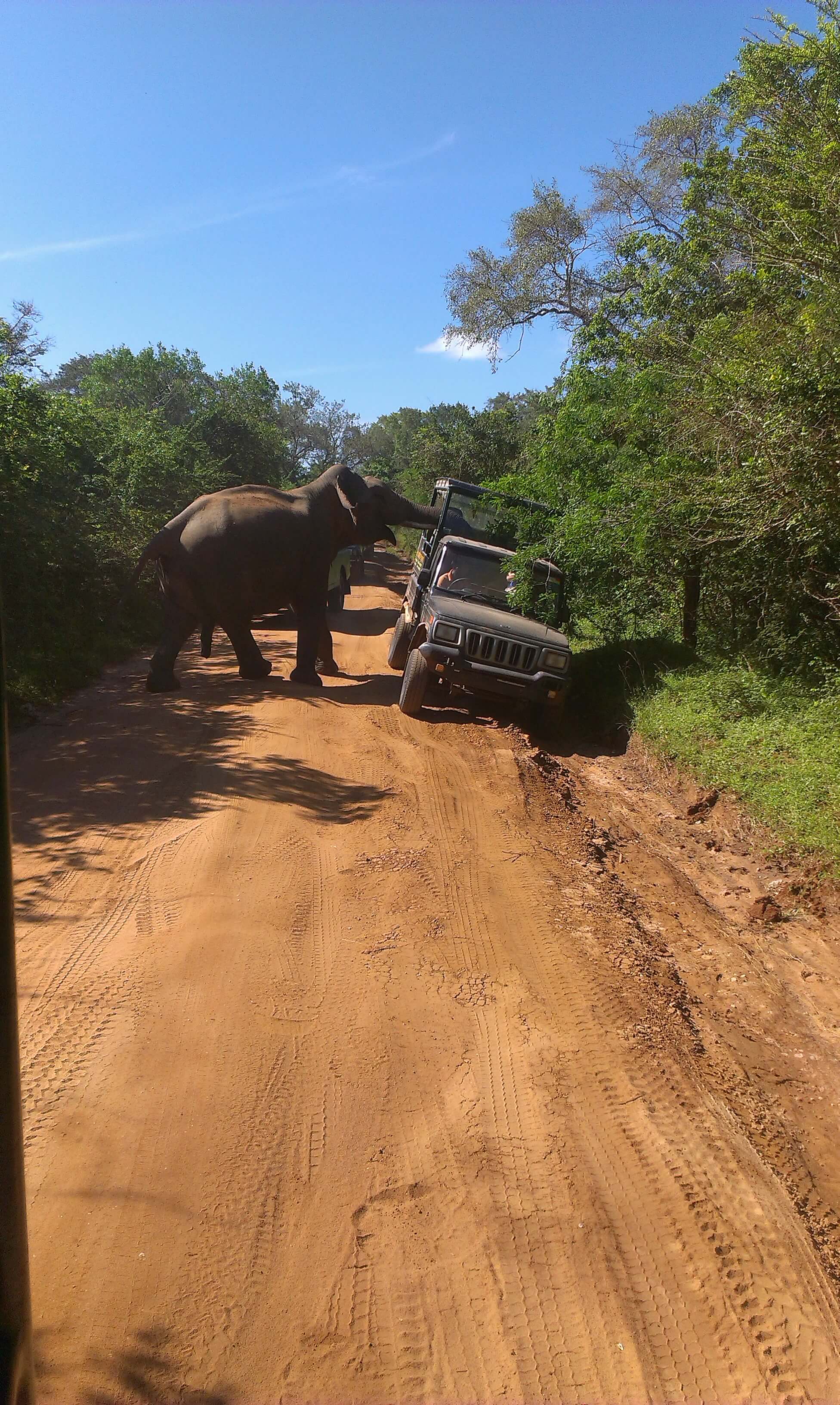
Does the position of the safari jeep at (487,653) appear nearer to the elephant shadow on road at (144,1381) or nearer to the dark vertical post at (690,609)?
the dark vertical post at (690,609)

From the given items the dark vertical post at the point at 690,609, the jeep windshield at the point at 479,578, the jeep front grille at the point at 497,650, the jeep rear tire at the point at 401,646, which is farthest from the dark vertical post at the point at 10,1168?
the dark vertical post at the point at 690,609

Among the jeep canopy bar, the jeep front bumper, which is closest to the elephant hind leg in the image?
the jeep front bumper

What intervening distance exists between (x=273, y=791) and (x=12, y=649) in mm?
6698

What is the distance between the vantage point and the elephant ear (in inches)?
446

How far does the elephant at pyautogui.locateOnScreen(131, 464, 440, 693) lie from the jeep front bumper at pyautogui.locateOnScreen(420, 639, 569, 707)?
245cm

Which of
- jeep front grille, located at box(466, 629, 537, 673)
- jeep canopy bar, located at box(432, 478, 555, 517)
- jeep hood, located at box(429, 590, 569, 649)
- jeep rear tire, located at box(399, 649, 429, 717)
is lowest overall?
jeep rear tire, located at box(399, 649, 429, 717)

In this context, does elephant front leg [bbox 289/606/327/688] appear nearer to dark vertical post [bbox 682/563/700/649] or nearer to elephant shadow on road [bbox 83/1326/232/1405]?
dark vertical post [bbox 682/563/700/649]

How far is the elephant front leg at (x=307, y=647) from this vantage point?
1085 cm

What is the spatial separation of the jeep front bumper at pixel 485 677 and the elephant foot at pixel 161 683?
3607 millimetres

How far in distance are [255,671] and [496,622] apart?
3.46 meters

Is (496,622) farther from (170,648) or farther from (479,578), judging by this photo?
(170,648)

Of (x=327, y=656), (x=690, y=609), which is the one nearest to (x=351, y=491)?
(x=327, y=656)

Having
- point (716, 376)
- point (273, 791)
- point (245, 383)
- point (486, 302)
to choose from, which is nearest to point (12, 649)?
point (273, 791)

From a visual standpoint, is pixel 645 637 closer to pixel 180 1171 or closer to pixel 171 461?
pixel 180 1171
